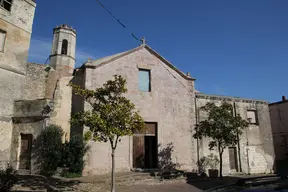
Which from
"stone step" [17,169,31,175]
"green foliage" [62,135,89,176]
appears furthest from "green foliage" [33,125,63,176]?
"stone step" [17,169,31,175]

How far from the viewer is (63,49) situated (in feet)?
90.7

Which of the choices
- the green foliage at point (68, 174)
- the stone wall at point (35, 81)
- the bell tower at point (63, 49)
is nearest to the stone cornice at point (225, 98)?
the green foliage at point (68, 174)

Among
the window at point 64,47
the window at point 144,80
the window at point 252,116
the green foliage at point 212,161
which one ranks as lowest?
the green foliage at point 212,161

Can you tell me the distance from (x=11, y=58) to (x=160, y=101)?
10553 millimetres

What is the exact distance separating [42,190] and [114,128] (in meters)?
4.28

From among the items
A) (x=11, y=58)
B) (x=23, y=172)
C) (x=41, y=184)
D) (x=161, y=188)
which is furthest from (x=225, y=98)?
(x=11, y=58)

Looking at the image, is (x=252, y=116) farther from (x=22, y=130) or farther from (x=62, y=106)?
(x=22, y=130)

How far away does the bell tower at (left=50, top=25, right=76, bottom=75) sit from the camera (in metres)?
26.6

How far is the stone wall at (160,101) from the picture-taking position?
48.8 ft

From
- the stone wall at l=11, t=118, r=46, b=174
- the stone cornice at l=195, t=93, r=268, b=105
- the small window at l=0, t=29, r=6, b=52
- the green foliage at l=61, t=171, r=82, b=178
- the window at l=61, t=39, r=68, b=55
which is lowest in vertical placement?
the green foliage at l=61, t=171, r=82, b=178

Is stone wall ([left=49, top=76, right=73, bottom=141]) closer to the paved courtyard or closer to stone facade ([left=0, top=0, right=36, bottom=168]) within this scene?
stone facade ([left=0, top=0, right=36, bottom=168])

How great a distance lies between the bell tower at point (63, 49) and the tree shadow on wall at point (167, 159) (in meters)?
15.4

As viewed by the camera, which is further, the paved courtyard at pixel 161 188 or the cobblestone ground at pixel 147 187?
the paved courtyard at pixel 161 188

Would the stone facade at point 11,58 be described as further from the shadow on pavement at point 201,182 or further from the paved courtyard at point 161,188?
the shadow on pavement at point 201,182
